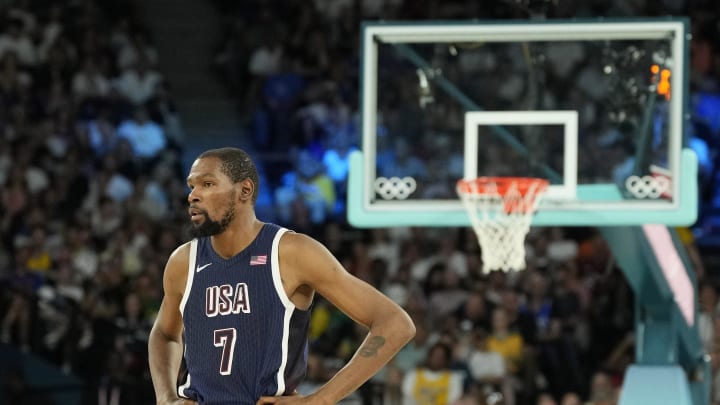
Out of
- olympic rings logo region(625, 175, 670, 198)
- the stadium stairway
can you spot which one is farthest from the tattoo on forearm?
the stadium stairway

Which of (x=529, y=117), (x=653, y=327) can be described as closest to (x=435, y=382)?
(x=653, y=327)

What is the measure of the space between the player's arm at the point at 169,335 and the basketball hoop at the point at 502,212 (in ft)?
10.0

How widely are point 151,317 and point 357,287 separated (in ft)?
28.1

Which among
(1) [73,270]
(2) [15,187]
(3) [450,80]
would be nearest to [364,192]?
(3) [450,80]

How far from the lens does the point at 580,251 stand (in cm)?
1279

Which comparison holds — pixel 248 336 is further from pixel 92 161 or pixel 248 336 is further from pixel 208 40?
pixel 208 40

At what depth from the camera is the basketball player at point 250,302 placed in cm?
450

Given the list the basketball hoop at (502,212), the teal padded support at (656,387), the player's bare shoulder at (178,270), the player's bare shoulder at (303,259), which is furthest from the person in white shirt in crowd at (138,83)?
the player's bare shoulder at (303,259)

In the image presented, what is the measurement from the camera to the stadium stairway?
54.2 ft

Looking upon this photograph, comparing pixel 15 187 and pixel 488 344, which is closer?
pixel 488 344

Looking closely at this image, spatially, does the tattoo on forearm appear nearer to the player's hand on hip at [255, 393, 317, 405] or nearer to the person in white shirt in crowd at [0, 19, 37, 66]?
the player's hand on hip at [255, 393, 317, 405]

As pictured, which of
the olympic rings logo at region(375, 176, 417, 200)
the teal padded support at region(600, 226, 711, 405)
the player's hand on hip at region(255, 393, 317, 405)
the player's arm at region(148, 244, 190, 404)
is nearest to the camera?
the player's hand on hip at region(255, 393, 317, 405)

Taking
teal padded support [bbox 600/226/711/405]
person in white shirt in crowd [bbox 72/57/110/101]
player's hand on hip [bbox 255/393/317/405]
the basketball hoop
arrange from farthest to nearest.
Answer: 1. person in white shirt in crowd [bbox 72/57/110/101]
2. teal padded support [bbox 600/226/711/405]
3. the basketball hoop
4. player's hand on hip [bbox 255/393/317/405]

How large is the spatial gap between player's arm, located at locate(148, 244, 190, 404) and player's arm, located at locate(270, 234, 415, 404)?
40 cm
